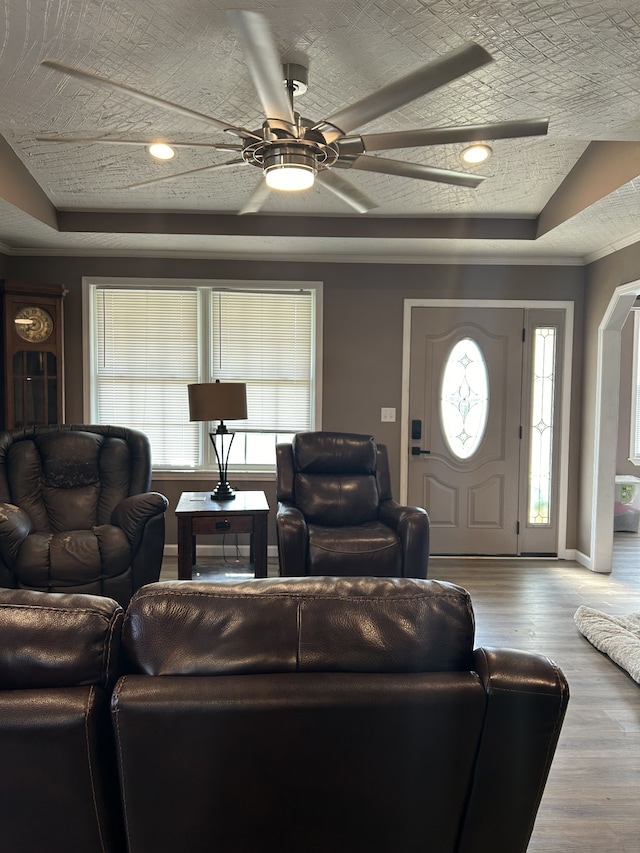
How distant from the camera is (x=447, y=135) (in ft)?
6.50

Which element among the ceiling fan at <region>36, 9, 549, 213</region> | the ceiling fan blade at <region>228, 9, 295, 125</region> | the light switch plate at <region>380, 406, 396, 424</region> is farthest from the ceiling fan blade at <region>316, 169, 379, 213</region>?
the light switch plate at <region>380, 406, 396, 424</region>

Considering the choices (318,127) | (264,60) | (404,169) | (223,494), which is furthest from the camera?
(223,494)

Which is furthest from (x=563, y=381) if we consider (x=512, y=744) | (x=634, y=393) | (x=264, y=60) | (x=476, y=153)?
(x=512, y=744)

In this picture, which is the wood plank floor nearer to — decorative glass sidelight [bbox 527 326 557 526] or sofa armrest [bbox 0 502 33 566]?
decorative glass sidelight [bbox 527 326 557 526]

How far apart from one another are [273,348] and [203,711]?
3.98 meters

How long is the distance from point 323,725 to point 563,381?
436 cm

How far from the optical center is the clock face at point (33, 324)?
13.8 feet

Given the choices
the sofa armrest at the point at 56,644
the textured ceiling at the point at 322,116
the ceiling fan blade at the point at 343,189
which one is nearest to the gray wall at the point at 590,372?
the textured ceiling at the point at 322,116

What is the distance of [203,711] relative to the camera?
936 millimetres

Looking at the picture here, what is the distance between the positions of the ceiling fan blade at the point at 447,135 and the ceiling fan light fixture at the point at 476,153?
4.49ft

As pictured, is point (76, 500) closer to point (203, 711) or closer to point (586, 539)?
point (203, 711)

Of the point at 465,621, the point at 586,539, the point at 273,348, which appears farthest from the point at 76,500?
the point at 586,539

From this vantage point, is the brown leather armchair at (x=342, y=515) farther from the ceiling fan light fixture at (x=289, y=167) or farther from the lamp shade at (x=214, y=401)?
the ceiling fan light fixture at (x=289, y=167)

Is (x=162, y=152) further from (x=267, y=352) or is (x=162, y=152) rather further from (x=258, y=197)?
(x=267, y=352)
